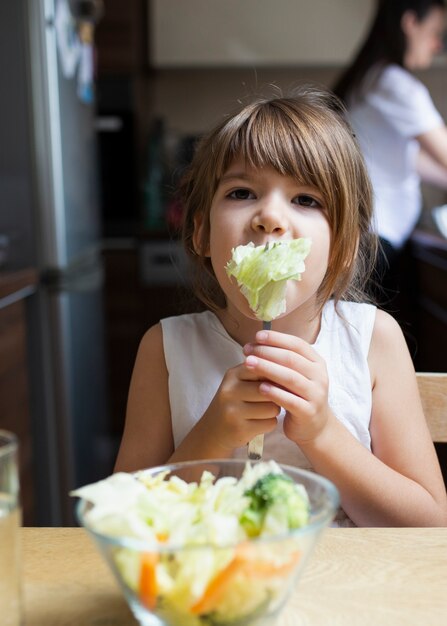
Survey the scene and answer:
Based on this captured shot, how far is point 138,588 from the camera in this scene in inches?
19.8

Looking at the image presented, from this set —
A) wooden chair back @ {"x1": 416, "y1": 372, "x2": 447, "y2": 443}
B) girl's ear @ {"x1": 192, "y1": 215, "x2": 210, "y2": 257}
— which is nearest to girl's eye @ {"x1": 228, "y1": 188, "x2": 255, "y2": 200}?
girl's ear @ {"x1": 192, "y1": 215, "x2": 210, "y2": 257}

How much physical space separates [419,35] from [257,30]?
1.79 meters

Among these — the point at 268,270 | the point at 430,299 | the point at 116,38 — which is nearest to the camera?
the point at 268,270

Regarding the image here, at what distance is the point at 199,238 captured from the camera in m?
1.10

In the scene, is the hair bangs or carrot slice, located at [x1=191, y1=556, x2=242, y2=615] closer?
carrot slice, located at [x1=191, y1=556, x2=242, y2=615]

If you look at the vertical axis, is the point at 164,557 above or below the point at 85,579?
above

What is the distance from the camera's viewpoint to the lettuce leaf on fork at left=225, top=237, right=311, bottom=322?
0.75 meters

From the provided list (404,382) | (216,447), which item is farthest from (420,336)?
(216,447)

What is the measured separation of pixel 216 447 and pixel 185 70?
13.0 ft

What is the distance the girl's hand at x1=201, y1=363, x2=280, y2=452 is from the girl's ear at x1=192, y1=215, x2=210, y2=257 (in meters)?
0.29

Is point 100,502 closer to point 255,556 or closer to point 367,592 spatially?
point 255,556

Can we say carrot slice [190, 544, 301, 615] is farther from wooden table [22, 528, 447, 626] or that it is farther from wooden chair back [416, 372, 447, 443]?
wooden chair back [416, 372, 447, 443]

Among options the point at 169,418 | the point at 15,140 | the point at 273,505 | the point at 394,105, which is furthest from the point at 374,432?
the point at 15,140

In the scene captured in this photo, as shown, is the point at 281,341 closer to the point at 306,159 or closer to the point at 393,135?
the point at 306,159
